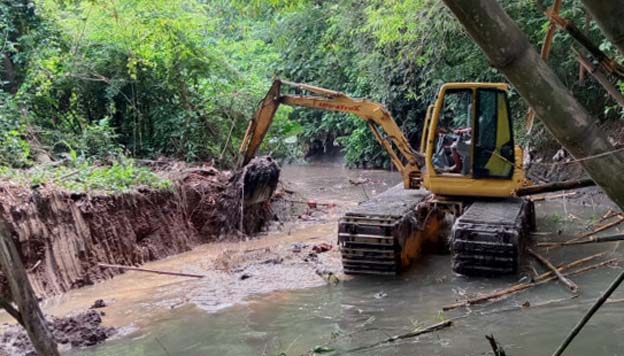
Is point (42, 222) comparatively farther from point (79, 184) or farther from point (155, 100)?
point (155, 100)

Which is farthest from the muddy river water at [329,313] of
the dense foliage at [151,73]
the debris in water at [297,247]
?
the dense foliage at [151,73]

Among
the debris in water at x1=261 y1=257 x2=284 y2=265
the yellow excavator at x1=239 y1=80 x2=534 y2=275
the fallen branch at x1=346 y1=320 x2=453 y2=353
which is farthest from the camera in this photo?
the debris in water at x1=261 y1=257 x2=284 y2=265

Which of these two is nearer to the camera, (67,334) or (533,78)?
(533,78)

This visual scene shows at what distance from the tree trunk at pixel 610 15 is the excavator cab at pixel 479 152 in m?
8.10

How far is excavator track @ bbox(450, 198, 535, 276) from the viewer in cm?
806

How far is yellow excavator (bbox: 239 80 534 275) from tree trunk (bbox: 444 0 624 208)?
6.86 m

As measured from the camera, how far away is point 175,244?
1112cm

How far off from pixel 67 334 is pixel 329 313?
2989mm

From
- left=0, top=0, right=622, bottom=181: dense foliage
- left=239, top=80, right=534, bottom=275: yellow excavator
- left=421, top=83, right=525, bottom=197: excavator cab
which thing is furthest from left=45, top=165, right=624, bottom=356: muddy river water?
left=0, top=0, right=622, bottom=181: dense foliage

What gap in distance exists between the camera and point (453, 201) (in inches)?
386

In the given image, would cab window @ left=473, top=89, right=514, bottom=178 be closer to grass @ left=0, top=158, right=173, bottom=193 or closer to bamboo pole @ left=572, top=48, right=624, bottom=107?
grass @ left=0, top=158, right=173, bottom=193

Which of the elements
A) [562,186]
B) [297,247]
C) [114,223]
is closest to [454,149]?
[297,247]

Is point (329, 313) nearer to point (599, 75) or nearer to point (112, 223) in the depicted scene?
point (112, 223)

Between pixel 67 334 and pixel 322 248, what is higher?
pixel 67 334
